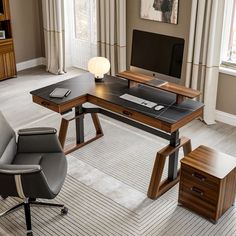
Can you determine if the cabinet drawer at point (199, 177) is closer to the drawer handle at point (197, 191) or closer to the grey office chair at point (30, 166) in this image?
the drawer handle at point (197, 191)

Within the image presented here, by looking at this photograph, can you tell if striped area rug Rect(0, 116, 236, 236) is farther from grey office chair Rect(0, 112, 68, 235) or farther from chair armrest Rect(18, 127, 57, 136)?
chair armrest Rect(18, 127, 57, 136)

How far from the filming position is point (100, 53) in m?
5.63

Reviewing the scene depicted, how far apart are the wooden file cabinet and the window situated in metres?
1.70

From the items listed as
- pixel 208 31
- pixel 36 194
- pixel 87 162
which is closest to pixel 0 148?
pixel 36 194

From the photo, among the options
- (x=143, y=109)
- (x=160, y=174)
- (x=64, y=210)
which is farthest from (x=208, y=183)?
(x=64, y=210)

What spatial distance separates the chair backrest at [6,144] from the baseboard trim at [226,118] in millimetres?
2575

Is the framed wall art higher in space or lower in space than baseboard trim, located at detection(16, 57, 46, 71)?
higher

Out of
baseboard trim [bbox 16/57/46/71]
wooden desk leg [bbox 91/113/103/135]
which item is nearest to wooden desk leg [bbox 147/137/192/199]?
wooden desk leg [bbox 91/113/103/135]

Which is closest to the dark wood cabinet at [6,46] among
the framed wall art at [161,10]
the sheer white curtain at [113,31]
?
the sheer white curtain at [113,31]

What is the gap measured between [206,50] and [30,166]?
102 inches

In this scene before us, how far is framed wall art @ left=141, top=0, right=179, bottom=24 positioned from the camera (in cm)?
474

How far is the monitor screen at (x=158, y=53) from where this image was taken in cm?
370

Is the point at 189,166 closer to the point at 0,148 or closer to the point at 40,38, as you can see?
the point at 0,148

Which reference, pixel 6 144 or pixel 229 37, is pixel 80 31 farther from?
pixel 6 144
